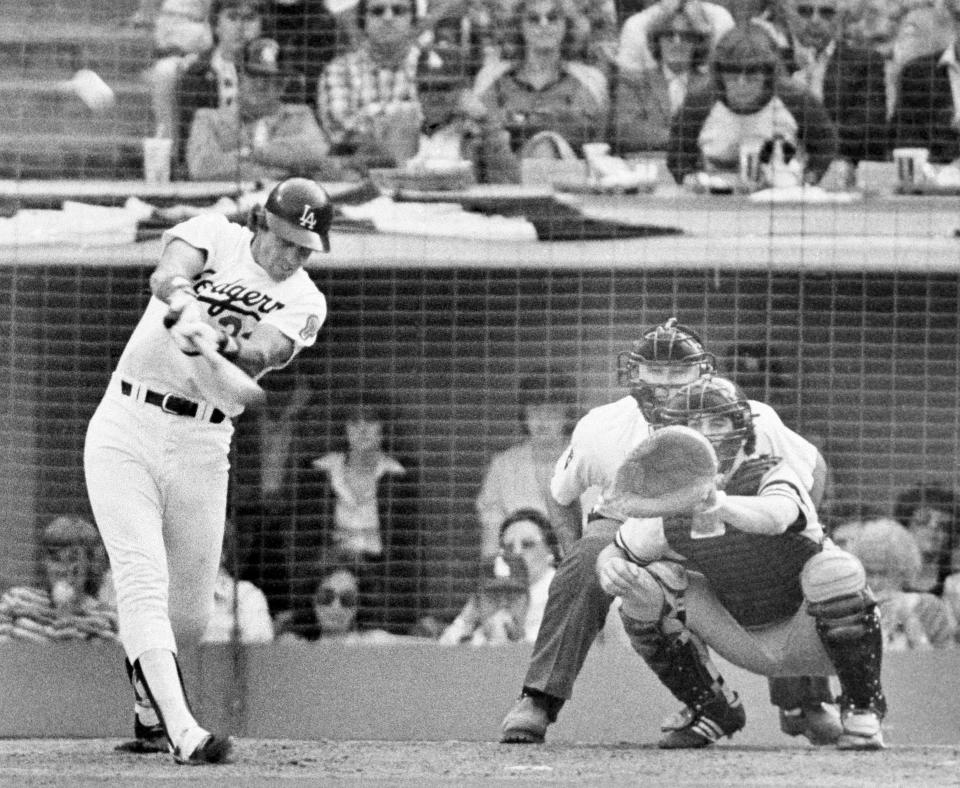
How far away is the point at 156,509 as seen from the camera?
5.16 metres

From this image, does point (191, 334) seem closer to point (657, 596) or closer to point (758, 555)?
point (657, 596)

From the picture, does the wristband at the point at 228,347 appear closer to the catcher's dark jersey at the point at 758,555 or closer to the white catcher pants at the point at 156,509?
the white catcher pants at the point at 156,509

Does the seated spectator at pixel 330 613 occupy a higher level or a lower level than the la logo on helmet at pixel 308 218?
lower

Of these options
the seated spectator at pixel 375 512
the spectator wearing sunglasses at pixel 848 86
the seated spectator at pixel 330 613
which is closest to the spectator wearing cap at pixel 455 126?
the seated spectator at pixel 375 512

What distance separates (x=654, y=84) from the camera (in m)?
7.28

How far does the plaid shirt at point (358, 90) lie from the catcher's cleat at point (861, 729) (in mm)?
2930

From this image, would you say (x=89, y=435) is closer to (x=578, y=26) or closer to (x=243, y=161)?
(x=243, y=161)

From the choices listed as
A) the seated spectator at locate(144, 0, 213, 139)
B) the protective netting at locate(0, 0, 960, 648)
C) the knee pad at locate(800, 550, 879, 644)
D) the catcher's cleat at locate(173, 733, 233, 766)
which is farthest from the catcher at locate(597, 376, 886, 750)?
the seated spectator at locate(144, 0, 213, 139)

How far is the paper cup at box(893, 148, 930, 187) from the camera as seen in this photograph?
23.1 ft

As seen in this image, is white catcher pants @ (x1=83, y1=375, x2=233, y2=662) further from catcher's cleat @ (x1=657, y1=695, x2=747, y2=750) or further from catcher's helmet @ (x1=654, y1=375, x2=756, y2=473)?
catcher's cleat @ (x1=657, y1=695, x2=747, y2=750)

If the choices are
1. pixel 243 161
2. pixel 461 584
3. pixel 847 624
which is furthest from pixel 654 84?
pixel 847 624

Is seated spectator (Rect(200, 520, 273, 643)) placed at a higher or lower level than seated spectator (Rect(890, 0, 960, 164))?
lower

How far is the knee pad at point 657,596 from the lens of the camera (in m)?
5.50

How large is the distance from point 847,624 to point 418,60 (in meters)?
2.95
